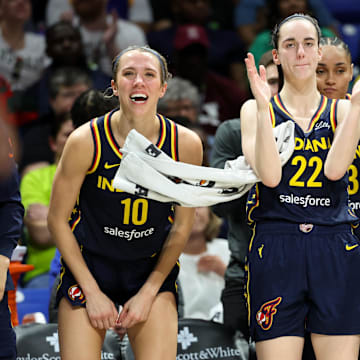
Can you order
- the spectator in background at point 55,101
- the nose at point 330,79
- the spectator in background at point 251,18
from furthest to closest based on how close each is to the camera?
the spectator in background at point 251,18
the spectator in background at point 55,101
the nose at point 330,79

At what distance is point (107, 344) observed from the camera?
13.3ft

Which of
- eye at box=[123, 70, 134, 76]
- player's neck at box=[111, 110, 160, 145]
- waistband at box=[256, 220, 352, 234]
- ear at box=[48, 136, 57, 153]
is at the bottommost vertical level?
waistband at box=[256, 220, 352, 234]

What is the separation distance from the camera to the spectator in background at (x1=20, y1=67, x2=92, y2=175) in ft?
20.0

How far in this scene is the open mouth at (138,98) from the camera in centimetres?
327

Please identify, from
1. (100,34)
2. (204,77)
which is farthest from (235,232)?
(100,34)

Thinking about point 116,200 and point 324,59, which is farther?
point 324,59

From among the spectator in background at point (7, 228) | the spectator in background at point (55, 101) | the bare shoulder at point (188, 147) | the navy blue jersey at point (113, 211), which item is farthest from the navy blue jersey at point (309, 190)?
the spectator in background at point (55, 101)

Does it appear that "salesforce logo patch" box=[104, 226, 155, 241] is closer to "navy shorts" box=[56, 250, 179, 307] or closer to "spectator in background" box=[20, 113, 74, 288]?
"navy shorts" box=[56, 250, 179, 307]

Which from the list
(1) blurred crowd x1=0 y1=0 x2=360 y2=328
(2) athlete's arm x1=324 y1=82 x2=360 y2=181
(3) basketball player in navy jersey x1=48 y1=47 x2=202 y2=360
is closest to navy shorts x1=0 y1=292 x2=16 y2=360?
(3) basketball player in navy jersey x1=48 y1=47 x2=202 y2=360

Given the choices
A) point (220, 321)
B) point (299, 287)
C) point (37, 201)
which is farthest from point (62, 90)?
point (299, 287)

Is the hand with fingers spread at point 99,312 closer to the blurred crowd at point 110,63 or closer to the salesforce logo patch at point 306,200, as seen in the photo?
the salesforce logo patch at point 306,200

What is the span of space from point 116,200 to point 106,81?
364 cm

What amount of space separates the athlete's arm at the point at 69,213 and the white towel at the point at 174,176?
198mm

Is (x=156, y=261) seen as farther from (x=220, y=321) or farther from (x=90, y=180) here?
(x=220, y=321)
